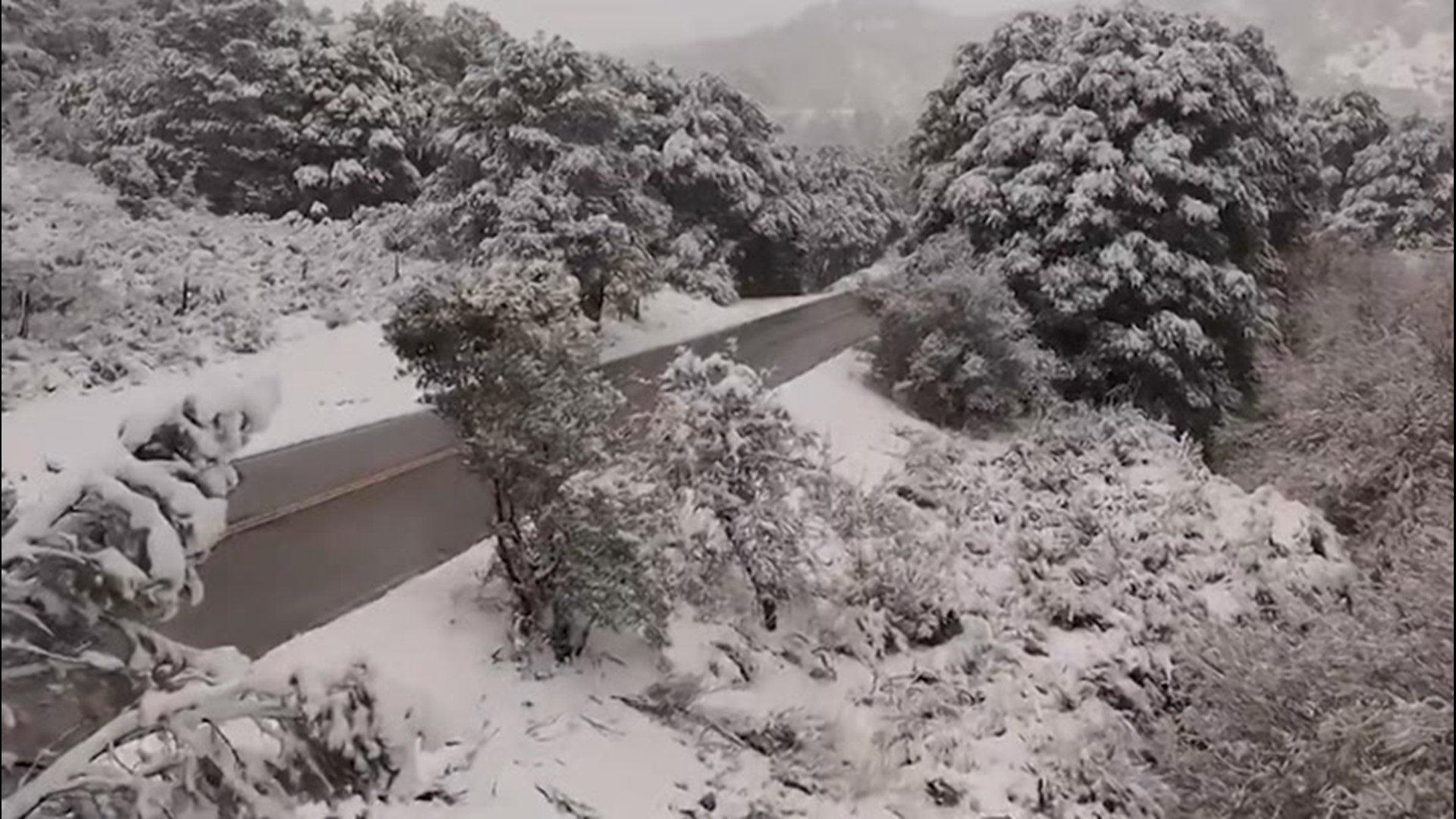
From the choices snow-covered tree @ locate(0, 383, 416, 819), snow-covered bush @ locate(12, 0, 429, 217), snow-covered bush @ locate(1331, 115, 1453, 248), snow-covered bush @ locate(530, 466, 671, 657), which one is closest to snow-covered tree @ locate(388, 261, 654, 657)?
snow-covered bush @ locate(530, 466, 671, 657)

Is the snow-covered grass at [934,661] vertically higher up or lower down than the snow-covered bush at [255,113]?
lower down

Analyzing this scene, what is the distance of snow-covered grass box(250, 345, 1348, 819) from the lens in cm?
315

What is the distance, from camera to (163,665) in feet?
6.39

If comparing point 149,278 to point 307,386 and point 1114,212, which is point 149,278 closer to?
point 307,386

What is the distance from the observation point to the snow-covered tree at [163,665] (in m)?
1.64

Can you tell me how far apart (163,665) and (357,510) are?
0.77 meters

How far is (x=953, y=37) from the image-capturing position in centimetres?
320

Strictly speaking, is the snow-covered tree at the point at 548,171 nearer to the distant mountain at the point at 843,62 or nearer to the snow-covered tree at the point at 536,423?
the snow-covered tree at the point at 536,423

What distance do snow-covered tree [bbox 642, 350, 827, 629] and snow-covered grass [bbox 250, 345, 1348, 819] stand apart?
0.33ft

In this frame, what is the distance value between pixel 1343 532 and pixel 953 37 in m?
1.72

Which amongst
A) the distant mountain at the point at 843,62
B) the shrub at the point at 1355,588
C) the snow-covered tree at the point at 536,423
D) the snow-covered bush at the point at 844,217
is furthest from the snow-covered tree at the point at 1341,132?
the snow-covered tree at the point at 536,423

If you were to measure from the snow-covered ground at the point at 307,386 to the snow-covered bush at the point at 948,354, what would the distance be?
291 millimetres

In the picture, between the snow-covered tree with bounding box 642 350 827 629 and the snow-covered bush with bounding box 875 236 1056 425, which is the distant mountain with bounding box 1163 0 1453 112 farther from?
the snow-covered tree with bounding box 642 350 827 629

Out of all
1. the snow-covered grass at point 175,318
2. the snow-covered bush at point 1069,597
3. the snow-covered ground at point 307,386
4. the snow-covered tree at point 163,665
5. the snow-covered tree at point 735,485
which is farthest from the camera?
the snow-covered tree at point 735,485
